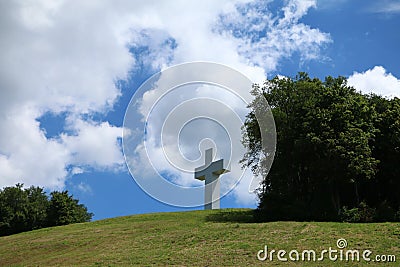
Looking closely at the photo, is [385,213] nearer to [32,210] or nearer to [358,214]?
[358,214]

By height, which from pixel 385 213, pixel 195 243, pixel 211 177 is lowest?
pixel 195 243

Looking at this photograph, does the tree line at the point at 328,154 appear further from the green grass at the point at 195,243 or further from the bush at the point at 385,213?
the green grass at the point at 195,243

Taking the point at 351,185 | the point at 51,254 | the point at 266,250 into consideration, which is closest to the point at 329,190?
the point at 351,185

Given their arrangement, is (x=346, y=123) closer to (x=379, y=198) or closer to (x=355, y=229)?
(x=379, y=198)

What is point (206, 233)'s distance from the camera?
3228 centimetres

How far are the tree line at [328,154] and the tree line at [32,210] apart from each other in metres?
28.0

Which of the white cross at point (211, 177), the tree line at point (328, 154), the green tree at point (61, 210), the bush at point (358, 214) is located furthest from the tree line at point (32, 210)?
the bush at point (358, 214)

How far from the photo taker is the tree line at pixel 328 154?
3719 centimetres

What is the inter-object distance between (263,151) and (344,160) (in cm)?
858

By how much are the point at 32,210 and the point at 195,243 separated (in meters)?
41.8

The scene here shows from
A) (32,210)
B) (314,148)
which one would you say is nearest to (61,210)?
(32,210)

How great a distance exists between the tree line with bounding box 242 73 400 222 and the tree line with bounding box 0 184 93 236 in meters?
28.0

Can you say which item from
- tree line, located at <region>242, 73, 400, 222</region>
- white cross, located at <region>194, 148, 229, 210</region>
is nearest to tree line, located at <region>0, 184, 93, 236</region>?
white cross, located at <region>194, 148, 229, 210</region>

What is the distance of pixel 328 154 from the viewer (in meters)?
37.4
